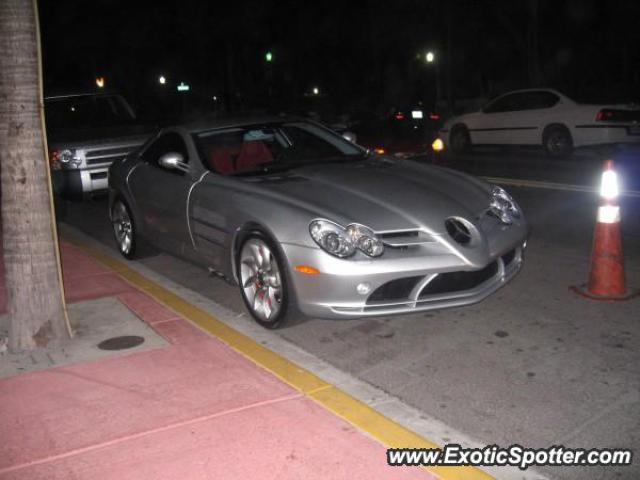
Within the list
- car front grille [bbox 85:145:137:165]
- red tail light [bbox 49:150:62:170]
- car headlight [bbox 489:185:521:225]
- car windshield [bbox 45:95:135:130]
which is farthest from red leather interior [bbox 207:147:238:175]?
car windshield [bbox 45:95:135:130]

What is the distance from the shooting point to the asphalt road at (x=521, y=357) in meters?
3.62

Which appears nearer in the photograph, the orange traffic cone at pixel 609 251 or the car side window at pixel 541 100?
the orange traffic cone at pixel 609 251

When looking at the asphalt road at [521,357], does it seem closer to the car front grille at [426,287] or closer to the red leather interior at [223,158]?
the car front grille at [426,287]

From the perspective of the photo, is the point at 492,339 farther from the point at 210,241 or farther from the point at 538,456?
the point at 210,241

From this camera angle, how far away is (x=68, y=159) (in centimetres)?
973

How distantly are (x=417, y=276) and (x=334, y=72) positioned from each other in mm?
50838

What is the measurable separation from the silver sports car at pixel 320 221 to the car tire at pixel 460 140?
10.1m

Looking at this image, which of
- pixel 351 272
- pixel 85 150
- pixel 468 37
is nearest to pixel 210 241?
pixel 351 272

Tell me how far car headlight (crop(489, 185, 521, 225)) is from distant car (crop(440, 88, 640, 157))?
8271mm

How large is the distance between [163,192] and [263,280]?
67.1 inches

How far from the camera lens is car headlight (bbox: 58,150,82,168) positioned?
9.72 meters

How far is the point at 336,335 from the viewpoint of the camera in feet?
16.6

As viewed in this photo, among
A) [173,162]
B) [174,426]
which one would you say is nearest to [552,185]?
[173,162]

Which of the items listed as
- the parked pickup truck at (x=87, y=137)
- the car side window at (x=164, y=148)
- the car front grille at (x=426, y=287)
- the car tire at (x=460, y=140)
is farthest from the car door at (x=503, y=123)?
the car front grille at (x=426, y=287)
